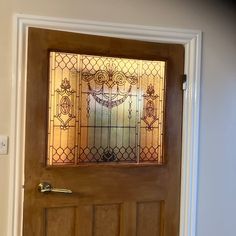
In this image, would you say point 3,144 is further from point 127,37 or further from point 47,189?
point 127,37

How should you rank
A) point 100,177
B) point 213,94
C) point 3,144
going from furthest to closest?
1. point 213,94
2. point 100,177
3. point 3,144

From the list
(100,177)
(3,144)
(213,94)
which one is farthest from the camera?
(213,94)

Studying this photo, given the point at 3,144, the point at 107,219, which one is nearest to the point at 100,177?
the point at 107,219

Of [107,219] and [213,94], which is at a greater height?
[213,94]

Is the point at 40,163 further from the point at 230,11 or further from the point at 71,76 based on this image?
the point at 230,11

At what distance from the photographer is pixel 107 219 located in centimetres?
234

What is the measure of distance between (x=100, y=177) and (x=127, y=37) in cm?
97

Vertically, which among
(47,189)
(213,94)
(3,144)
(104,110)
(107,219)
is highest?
(213,94)

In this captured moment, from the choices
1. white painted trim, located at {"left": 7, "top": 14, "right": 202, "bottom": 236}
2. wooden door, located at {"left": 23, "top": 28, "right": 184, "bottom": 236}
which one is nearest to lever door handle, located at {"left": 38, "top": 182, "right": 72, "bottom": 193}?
wooden door, located at {"left": 23, "top": 28, "right": 184, "bottom": 236}

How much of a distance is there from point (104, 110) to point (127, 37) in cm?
52

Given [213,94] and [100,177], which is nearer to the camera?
[100,177]

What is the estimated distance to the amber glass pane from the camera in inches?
88.3

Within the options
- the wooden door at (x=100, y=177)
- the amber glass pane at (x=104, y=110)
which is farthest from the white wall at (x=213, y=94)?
the amber glass pane at (x=104, y=110)

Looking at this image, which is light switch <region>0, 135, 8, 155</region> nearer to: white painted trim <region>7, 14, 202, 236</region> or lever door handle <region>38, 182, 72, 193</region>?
white painted trim <region>7, 14, 202, 236</region>
